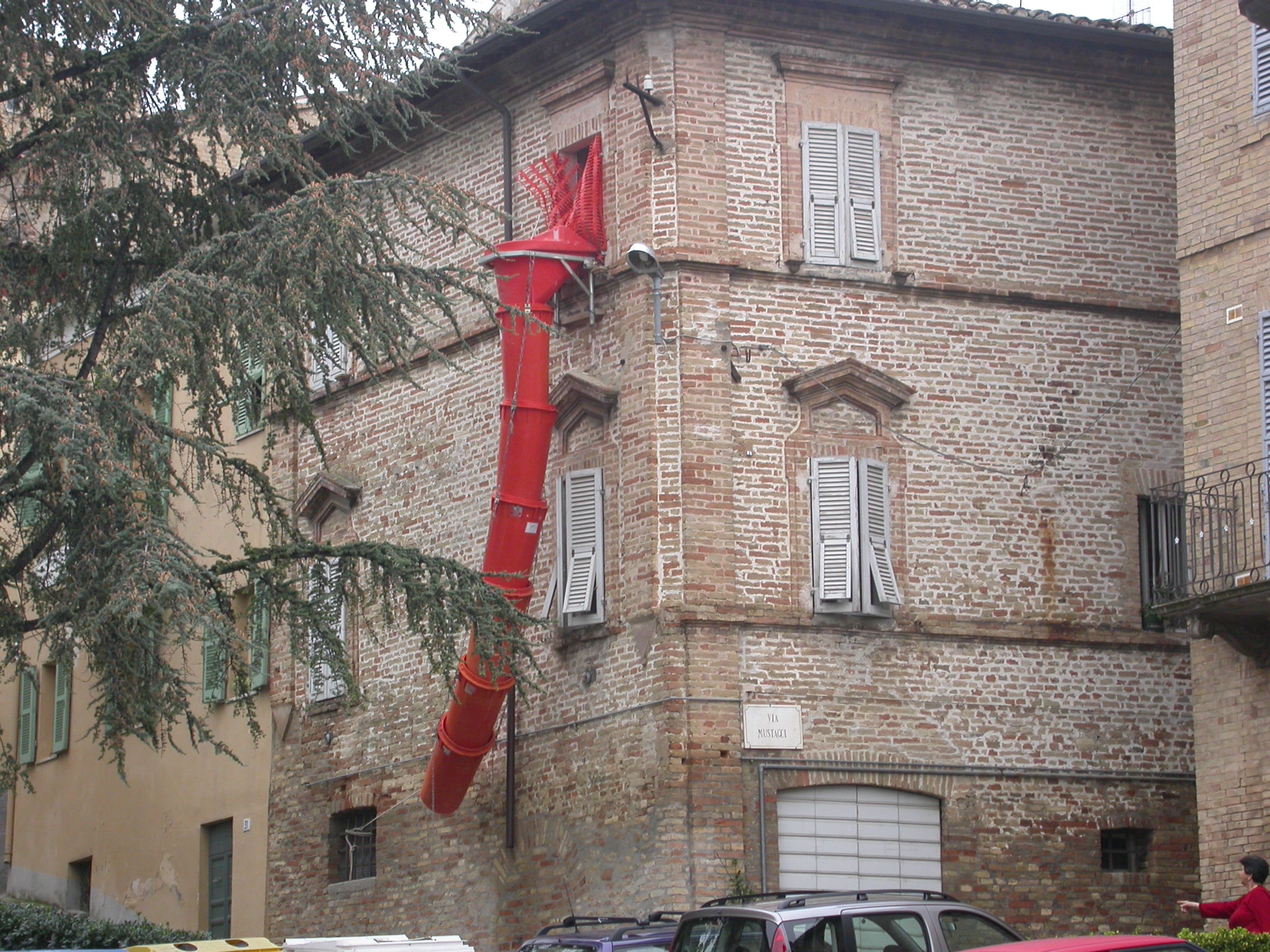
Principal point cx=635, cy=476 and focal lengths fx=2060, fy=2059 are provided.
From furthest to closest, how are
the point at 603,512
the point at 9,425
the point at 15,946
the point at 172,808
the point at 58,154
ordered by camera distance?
the point at 172,808 → the point at 15,946 → the point at 603,512 → the point at 58,154 → the point at 9,425

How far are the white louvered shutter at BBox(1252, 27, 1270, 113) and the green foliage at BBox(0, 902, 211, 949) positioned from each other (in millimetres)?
13648

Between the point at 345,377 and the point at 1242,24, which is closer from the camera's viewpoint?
the point at 1242,24

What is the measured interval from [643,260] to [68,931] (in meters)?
10.8

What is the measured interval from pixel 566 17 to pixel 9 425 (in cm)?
900

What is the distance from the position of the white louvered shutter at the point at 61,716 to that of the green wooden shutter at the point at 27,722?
1.81 ft

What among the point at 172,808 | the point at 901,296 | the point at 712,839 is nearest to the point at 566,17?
the point at 901,296

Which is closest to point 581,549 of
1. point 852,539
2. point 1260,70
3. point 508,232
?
point 852,539

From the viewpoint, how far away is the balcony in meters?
16.0

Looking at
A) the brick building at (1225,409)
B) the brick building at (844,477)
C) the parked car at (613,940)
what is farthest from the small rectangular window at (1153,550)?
the parked car at (613,940)

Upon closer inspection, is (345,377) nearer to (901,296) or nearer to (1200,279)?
(901,296)

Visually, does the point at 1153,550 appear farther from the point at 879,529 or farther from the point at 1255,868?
the point at 1255,868

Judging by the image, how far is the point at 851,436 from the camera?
20812 mm

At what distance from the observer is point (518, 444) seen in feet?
67.1

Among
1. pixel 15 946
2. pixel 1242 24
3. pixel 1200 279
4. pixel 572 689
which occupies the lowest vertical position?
pixel 15 946
